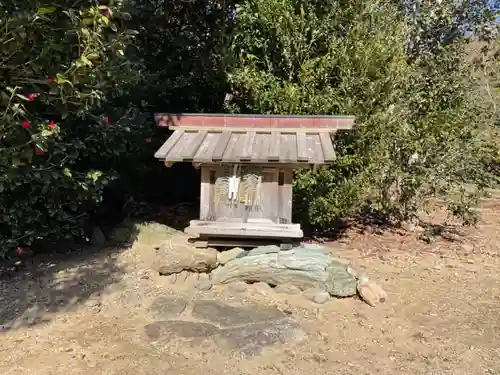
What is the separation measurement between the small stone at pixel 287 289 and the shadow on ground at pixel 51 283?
1.74 m

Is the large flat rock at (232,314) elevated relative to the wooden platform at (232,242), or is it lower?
lower

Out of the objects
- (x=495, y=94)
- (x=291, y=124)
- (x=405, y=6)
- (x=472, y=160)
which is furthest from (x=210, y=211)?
(x=495, y=94)

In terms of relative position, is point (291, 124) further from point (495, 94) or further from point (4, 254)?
point (495, 94)

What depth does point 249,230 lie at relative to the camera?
511 cm

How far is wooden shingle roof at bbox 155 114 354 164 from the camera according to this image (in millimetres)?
4875

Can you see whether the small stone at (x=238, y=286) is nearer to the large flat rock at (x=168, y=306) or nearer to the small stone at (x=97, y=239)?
the large flat rock at (x=168, y=306)

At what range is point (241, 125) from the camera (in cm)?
557

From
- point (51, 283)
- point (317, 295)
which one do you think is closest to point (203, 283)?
point (317, 295)

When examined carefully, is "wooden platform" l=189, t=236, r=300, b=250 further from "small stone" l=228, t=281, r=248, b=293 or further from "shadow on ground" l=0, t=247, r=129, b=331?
"shadow on ground" l=0, t=247, r=129, b=331

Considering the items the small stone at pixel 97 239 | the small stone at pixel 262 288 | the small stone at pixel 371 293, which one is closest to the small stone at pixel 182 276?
the small stone at pixel 262 288

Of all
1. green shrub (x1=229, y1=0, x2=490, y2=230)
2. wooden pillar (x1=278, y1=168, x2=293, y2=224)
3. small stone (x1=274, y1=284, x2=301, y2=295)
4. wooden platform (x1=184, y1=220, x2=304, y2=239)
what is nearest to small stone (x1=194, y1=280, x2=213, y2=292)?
wooden platform (x1=184, y1=220, x2=304, y2=239)

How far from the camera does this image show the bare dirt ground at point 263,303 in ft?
11.6

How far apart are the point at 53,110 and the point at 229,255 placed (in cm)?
239

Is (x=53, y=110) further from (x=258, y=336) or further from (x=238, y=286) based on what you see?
(x=258, y=336)
